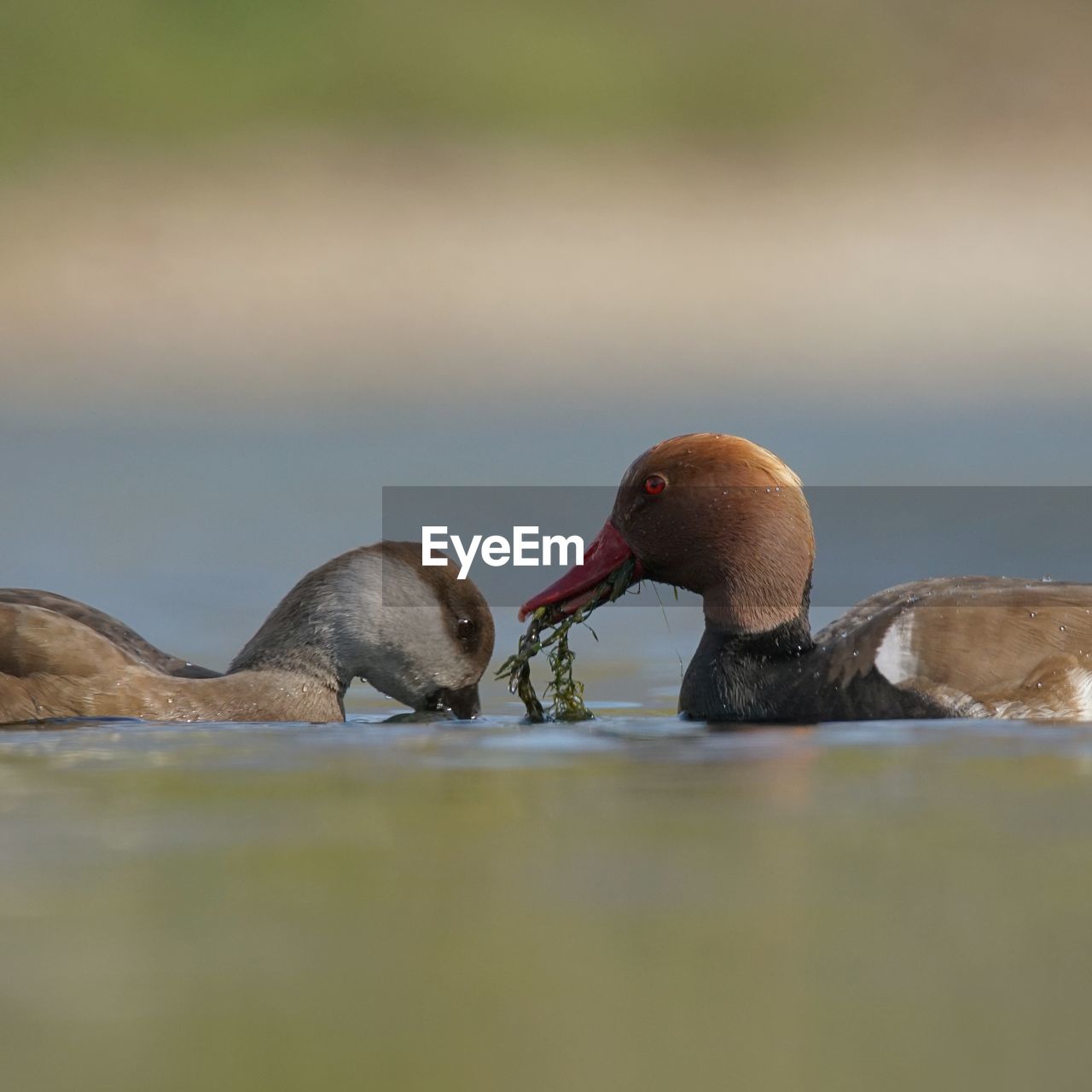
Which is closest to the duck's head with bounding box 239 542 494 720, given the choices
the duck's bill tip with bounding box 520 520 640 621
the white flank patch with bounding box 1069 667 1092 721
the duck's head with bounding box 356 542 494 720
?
the duck's head with bounding box 356 542 494 720

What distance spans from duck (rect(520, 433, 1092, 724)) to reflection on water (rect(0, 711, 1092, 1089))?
1.36m

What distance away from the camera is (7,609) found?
6387 mm

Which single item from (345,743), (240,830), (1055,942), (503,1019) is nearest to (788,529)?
(345,743)

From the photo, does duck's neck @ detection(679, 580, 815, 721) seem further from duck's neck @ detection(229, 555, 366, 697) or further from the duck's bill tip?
duck's neck @ detection(229, 555, 366, 697)

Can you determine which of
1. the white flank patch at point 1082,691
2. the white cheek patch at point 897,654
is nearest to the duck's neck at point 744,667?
the white cheek patch at point 897,654

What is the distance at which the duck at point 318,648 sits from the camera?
635 cm

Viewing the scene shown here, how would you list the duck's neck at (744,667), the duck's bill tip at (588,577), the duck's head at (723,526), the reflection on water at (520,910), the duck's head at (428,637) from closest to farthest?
1. the reflection on water at (520,910)
2. the duck's neck at (744,667)
3. the duck's head at (723,526)
4. the duck's bill tip at (588,577)
5. the duck's head at (428,637)

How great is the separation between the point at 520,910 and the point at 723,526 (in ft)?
11.7

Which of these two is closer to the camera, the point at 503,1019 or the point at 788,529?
the point at 503,1019

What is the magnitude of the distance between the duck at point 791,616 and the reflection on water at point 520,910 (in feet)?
4.47

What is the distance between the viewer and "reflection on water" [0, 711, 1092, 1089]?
7.48ft

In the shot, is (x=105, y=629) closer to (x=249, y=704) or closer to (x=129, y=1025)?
(x=249, y=704)

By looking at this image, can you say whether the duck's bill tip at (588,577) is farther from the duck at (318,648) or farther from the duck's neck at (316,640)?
the duck's neck at (316,640)

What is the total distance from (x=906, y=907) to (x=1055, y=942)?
275 millimetres
